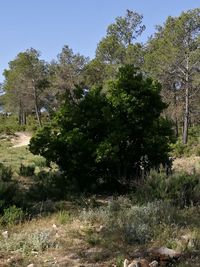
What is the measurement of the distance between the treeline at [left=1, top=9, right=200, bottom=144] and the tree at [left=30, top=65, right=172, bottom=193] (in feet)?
2.80

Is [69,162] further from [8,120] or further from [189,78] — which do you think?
[8,120]

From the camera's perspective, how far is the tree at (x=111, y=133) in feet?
37.4

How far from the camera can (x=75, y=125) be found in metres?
11.9

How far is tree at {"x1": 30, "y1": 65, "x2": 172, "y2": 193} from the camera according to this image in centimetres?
1140

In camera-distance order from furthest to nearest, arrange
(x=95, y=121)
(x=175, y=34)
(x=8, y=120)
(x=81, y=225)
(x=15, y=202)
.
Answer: (x=8, y=120), (x=175, y=34), (x=95, y=121), (x=15, y=202), (x=81, y=225)

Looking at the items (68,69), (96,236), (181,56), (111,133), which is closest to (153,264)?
→ (96,236)

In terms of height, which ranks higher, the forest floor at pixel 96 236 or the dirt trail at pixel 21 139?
the dirt trail at pixel 21 139

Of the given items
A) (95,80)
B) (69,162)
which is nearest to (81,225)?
(69,162)

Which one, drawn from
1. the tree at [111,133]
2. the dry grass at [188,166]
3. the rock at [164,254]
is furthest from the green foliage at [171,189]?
the dry grass at [188,166]

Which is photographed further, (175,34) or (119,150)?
(175,34)

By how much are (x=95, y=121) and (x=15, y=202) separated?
323 cm

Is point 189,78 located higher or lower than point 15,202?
higher

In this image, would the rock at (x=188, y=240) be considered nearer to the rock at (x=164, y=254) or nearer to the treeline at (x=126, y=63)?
the rock at (x=164, y=254)

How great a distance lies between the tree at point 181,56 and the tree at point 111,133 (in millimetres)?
18052
